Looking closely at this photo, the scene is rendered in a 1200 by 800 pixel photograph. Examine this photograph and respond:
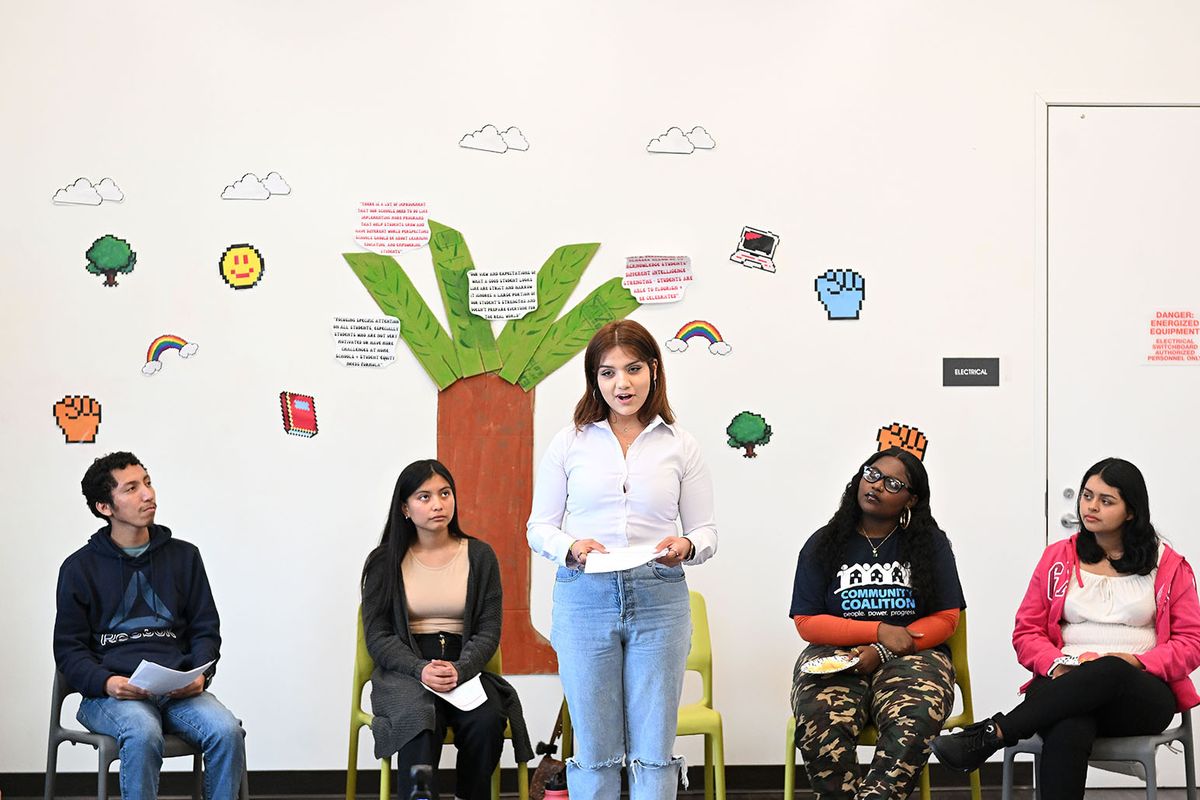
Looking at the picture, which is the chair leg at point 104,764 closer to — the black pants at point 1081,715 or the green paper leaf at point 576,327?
the green paper leaf at point 576,327

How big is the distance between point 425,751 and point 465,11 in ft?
7.73

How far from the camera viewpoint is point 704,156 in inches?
156

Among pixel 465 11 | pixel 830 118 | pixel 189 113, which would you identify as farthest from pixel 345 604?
pixel 830 118

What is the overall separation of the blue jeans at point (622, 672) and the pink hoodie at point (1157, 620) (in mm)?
1029

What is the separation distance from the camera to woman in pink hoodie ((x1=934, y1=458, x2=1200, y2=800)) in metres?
2.91

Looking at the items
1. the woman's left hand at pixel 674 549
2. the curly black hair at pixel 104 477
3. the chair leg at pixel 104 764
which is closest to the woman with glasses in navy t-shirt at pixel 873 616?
the woman's left hand at pixel 674 549

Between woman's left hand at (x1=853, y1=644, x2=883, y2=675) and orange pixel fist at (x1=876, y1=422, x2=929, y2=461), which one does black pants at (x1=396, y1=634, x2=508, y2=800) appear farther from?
orange pixel fist at (x1=876, y1=422, x2=929, y2=461)

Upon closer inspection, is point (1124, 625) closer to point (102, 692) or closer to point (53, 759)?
point (102, 692)

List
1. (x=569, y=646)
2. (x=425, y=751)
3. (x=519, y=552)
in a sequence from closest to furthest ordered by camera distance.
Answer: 1. (x=569, y=646)
2. (x=425, y=751)
3. (x=519, y=552)

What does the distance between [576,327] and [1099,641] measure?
6.00 feet

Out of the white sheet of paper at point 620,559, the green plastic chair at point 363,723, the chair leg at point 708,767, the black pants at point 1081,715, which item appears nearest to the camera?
the white sheet of paper at point 620,559

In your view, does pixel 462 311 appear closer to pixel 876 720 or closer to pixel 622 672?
pixel 622 672

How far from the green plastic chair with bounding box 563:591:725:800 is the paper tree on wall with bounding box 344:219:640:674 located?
54 cm

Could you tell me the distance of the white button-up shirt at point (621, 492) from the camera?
9.05 feet
